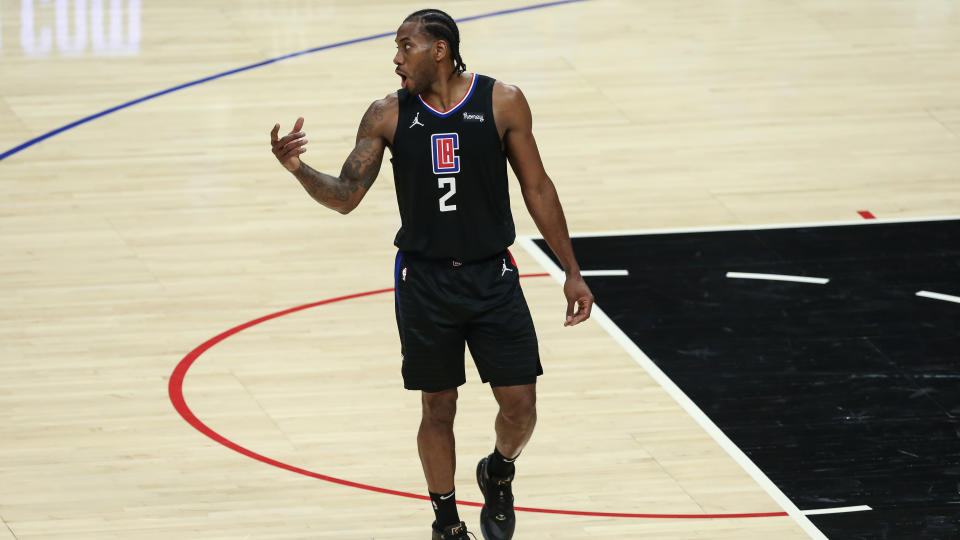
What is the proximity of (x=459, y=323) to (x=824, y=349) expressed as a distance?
3088 millimetres

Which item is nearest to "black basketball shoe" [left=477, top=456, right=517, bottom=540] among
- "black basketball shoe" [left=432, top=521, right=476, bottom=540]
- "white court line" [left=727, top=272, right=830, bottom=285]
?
"black basketball shoe" [left=432, top=521, right=476, bottom=540]

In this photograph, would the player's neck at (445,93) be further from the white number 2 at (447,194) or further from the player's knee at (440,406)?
the player's knee at (440,406)

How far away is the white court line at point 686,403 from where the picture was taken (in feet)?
22.7

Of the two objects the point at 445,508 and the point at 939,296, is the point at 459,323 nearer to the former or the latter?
the point at 445,508

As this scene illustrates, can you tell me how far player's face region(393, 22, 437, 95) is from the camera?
593cm

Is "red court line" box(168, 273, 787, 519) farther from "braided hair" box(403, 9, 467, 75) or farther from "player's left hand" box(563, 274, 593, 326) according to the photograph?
"braided hair" box(403, 9, 467, 75)

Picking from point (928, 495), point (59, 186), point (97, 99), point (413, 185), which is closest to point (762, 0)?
point (97, 99)

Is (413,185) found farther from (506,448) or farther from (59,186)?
(59,186)

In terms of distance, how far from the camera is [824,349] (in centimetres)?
864

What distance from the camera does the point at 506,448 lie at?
6383 millimetres

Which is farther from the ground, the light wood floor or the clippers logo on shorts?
the clippers logo on shorts

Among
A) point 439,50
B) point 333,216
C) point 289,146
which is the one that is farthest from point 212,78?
point 289,146

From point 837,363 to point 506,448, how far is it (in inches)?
105

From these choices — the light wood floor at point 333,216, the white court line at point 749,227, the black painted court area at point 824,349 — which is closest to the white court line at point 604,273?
the black painted court area at point 824,349
